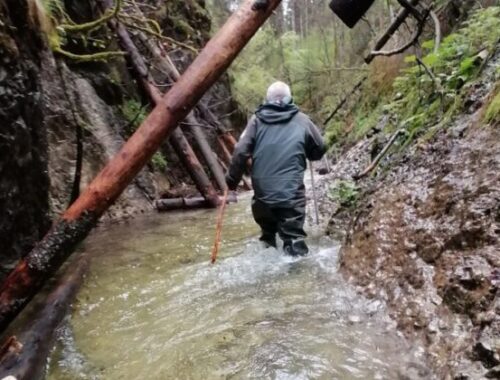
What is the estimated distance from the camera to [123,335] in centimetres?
335

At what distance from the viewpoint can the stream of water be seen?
8.79 feet

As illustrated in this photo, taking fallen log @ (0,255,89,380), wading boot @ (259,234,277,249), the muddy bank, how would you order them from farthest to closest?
wading boot @ (259,234,277,249) → fallen log @ (0,255,89,380) → the muddy bank

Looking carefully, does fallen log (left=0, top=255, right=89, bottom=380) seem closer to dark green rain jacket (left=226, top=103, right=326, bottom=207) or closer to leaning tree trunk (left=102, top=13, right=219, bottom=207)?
dark green rain jacket (left=226, top=103, right=326, bottom=207)

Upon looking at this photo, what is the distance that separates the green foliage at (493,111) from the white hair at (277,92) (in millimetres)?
2545

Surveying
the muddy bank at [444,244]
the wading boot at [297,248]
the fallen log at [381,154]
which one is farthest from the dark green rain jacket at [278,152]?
the muddy bank at [444,244]

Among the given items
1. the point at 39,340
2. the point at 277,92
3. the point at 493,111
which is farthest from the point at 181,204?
the point at 493,111

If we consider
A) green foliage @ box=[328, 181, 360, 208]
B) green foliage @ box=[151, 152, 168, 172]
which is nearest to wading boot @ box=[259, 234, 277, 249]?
green foliage @ box=[328, 181, 360, 208]

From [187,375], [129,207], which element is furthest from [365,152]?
[187,375]

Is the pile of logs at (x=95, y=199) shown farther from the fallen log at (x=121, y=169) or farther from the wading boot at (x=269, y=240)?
the wading boot at (x=269, y=240)

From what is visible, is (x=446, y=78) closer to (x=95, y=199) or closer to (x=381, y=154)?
(x=381, y=154)

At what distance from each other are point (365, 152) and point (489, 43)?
4221 millimetres

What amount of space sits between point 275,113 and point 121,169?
7.47ft

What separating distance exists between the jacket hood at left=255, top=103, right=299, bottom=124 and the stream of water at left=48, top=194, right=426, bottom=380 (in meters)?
1.61

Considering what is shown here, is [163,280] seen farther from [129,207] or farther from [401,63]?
[401,63]
